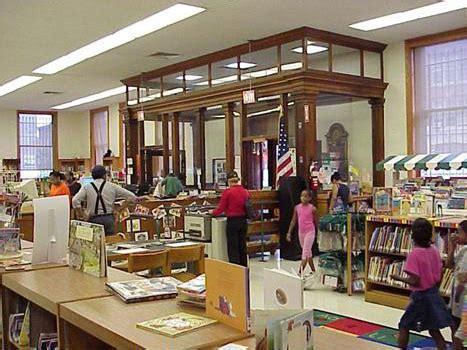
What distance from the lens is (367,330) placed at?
526 cm

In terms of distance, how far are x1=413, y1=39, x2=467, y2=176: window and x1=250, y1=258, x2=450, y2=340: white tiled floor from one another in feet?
12.9

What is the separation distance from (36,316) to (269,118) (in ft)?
27.0

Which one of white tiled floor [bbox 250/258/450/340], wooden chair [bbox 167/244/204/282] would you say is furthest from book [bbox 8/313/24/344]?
white tiled floor [bbox 250/258/450/340]

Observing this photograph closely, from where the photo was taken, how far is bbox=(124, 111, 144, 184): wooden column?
1435 cm

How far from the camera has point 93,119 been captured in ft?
65.0

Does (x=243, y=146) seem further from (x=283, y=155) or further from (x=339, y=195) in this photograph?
(x=339, y=195)

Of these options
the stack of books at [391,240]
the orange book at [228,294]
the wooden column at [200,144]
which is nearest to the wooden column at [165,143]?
the wooden column at [200,144]

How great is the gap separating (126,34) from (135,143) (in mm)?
5447

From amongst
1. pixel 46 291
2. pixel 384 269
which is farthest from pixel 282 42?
pixel 46 291

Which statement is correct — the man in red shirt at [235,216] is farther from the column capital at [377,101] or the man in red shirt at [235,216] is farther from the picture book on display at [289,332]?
the picture book on display at [289,332]

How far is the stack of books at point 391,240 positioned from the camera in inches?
235

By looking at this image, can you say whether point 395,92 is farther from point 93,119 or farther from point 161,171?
point 93,119

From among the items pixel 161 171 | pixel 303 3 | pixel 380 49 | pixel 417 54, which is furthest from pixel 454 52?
pixel 161 171

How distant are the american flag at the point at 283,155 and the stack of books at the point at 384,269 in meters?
3.67
